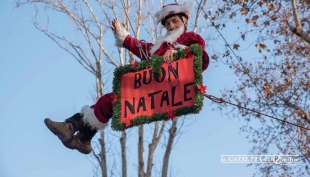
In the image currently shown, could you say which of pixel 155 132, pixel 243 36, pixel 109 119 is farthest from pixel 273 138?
pixel 109 119

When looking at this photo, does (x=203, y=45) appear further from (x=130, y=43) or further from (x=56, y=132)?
(x=56, y=132)

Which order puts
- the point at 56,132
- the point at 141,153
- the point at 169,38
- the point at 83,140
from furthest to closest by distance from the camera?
the point at 141,153 → the point at 83,140 → the point at 56,132 → the point at 169,38

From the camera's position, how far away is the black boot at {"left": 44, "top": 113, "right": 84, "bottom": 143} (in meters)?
5.30

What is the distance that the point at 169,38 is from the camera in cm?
519

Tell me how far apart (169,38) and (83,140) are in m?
1.15

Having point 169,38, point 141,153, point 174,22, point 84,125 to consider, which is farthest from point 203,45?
point 141,153

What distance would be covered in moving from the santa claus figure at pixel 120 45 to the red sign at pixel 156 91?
234mm

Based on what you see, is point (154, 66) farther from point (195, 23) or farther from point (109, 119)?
point (195, 23)

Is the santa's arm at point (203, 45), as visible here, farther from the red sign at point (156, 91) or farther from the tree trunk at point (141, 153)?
the tree trunk at point (141, 153)

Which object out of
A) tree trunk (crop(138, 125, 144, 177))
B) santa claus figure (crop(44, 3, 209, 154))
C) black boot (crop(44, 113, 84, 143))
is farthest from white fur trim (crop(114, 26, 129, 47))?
tree trunk (crop(138, 125, 144, 177))

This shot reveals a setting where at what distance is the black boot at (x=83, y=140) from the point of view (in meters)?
5.40

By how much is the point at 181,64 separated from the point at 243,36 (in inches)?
140

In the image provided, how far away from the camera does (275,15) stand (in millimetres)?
8250

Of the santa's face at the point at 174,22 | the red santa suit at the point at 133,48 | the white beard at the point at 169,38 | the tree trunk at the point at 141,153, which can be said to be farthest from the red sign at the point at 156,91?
the tree trunk at the point at 141,153
